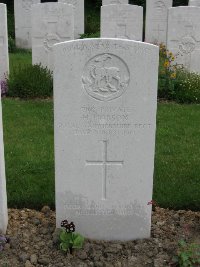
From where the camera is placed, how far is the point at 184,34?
9.90 meters

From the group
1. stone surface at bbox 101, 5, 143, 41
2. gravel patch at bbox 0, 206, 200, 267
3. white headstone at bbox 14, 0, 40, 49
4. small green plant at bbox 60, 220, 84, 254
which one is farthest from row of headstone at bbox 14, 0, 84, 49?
small green plant at bbox 60, 220, 84, 254

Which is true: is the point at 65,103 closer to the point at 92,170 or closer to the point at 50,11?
the point at 92,170

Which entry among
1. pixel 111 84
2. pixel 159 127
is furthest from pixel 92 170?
pixel 159 127

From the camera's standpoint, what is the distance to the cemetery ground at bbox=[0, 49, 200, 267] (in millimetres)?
3869

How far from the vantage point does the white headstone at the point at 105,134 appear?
372cm

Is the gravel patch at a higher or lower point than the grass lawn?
lower

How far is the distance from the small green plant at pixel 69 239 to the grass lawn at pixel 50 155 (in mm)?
836

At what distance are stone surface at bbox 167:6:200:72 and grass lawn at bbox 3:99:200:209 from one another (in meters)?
2.10

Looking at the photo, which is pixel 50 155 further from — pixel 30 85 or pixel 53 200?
pixel 30 85

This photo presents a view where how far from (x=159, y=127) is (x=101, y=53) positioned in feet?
11.6

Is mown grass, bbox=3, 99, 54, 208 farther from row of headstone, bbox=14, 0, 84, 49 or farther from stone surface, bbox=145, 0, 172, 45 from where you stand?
stone surface, bbox=145, 0, 172, 45

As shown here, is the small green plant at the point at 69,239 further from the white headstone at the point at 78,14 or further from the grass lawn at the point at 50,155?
the white headstone at the point at 78,14

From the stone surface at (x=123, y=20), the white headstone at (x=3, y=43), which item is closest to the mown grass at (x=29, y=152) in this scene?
the white headstone at (x=3, y=43)

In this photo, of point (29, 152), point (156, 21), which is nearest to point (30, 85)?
point (29, 152)
